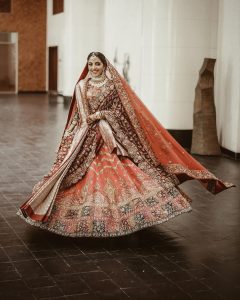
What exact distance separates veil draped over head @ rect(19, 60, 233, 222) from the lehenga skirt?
0.37 feet

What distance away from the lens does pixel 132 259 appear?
4.38 meters

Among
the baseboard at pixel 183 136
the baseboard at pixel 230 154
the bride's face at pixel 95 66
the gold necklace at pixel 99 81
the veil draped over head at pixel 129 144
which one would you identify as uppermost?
the bride's face at pixel 95 66

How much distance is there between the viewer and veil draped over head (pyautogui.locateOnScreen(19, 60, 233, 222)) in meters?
4.99

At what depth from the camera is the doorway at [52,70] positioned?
24530mm

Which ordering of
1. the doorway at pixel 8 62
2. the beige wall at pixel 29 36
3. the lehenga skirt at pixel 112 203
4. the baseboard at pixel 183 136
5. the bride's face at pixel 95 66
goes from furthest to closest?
the doorway at pixel 8 62 → the beige wall at pixel 29 36 → the baseboard at pixel 183 136 → the bride's face at pixel 95 66 → the lehenga skirt at pixel 112 203

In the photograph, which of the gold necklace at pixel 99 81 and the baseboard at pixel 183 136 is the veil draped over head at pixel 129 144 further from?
the baseboard at pixel 183 136

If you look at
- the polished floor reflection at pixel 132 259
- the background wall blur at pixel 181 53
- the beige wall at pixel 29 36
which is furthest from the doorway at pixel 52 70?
the polished floor reflection at pixel 132 259

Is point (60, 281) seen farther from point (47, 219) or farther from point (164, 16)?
point (164, 16)

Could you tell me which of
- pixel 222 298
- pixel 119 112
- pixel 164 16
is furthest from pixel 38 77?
pixel 222 298

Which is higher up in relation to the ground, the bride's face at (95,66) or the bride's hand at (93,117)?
the bride's face at (95,66)

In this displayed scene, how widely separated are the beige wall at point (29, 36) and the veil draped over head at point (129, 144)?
2048 cm

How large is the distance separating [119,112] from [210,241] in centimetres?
132

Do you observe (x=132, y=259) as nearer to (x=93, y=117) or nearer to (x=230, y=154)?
(x=93, y=117)

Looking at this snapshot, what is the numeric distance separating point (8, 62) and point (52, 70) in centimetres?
197
